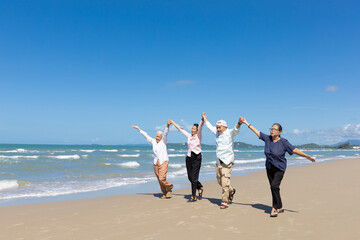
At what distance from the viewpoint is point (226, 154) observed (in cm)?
617

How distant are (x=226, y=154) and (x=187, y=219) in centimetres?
159

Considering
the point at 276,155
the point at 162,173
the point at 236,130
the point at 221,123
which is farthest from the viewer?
the point at 162,173

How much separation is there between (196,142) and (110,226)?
2826 millimetres

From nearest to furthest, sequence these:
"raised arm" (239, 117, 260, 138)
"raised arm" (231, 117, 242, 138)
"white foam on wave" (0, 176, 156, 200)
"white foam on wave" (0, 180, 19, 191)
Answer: "raised arm" (239, 117, 260, 138) < "raised arm" (231, 117, 242, 138) < "white foam on wave" (0, 176, 156, 200) < "white foam on wave" (0, 180, 19, 191)

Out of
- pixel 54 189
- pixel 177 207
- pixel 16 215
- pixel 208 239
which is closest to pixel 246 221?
pixel 208 239

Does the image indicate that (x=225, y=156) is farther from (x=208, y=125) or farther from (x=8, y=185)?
(x=8, y=185)

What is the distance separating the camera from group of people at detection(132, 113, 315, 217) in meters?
5.38

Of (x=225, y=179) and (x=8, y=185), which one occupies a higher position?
(x=225, y=179)

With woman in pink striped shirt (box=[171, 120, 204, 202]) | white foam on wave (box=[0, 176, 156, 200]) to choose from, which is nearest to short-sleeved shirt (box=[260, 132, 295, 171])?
woman in pink striped shirt (box=[171, 120, 204, 202])

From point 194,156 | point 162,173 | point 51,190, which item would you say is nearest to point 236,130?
point 194,156

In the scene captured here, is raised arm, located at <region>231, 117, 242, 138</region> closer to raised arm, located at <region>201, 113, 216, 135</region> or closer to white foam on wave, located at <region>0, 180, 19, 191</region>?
raised arm, located at <region>201, 113, 216, 135</region>

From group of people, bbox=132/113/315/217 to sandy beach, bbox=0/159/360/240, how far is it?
1.24ft

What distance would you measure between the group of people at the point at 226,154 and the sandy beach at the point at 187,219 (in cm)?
38

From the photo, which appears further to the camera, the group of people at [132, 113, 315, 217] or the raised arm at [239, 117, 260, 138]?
the raised arm at [239, 117, 260, 138]
